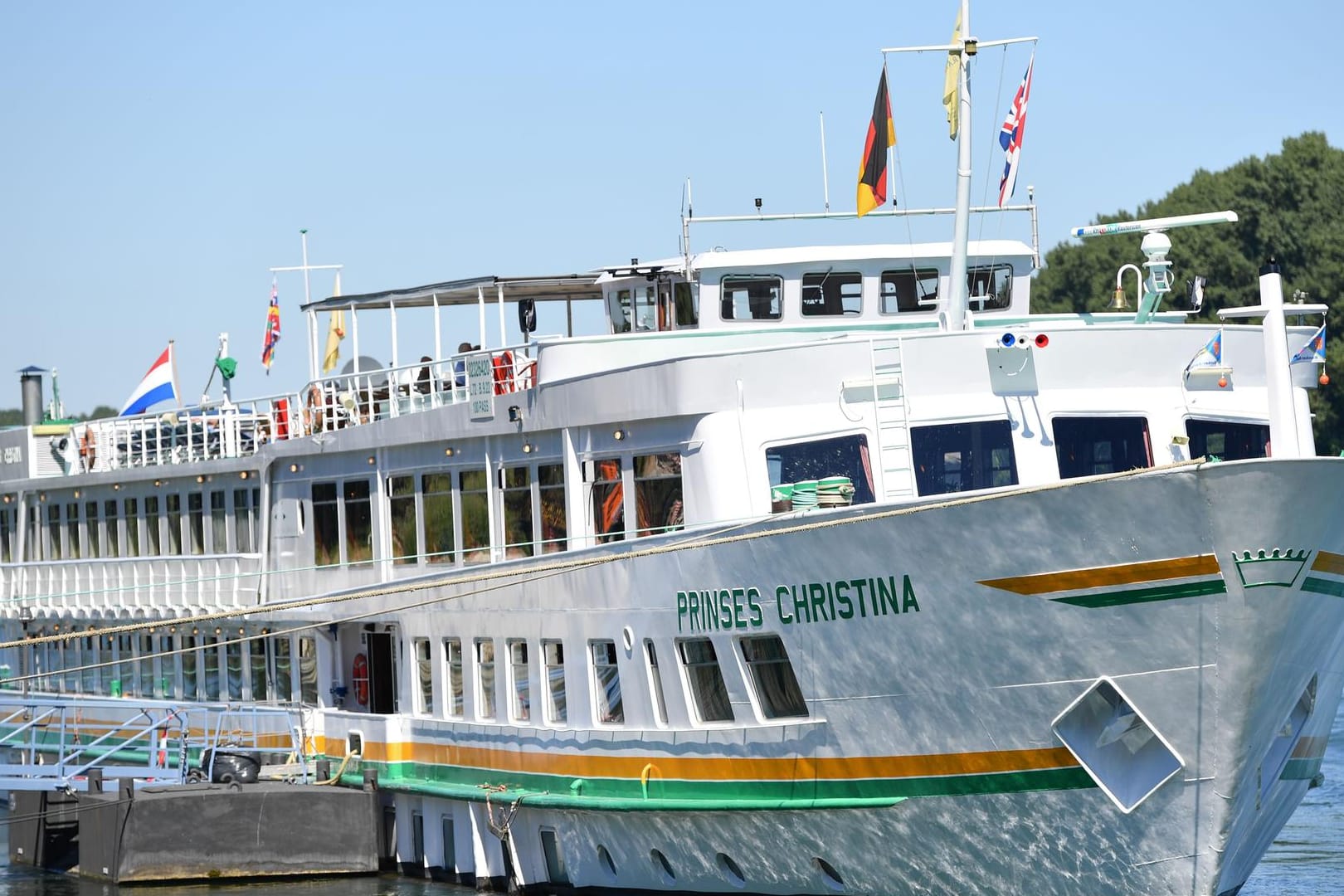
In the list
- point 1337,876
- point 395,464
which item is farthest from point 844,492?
point 1337,876

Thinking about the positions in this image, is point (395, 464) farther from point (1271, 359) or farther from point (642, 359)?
point (1271, 359)

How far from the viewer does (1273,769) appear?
47.8 ft

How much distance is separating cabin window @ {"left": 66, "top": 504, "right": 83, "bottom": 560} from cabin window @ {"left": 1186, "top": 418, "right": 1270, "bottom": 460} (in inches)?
692

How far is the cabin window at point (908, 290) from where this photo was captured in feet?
63.6

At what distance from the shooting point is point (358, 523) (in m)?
21.7

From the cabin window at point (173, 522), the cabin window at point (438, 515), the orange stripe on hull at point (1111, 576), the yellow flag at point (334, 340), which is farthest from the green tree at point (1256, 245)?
the orange stripe on hull at point (1111, 576)

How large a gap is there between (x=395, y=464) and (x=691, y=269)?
4143 millimetres

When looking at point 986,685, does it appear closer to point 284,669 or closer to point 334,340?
point 284,669

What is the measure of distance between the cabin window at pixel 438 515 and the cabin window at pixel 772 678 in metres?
5.09

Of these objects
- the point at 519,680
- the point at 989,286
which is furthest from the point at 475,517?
the point at 989,286

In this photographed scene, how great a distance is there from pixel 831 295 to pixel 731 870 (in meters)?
5.77

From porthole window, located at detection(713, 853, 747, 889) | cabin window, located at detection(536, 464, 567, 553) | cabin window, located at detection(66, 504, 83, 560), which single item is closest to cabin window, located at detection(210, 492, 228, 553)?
cabin window, located at detection(66, 504, 83, 560)

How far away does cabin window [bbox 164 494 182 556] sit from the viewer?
2573cm

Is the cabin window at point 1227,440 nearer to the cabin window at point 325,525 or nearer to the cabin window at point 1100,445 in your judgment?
the cabin window at point 1100,445
